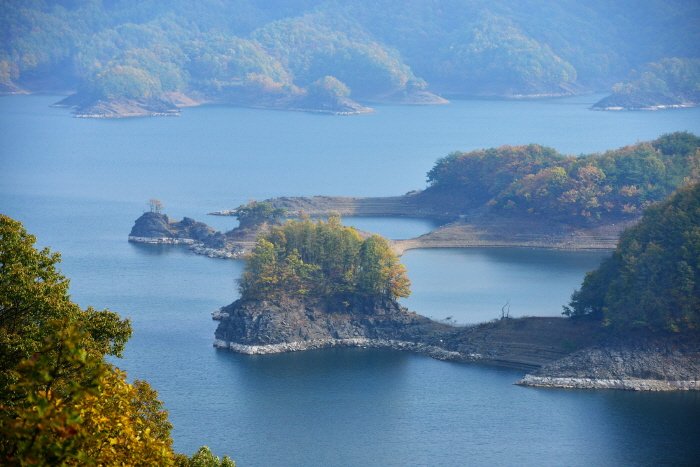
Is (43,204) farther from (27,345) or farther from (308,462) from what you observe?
(27,345)

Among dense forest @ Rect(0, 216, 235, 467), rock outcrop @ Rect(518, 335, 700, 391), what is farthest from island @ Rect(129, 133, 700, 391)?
dense forest @ Rect(0, 216, 235, 467)

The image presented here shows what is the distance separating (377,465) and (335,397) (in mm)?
8795

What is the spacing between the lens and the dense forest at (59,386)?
1758 cm

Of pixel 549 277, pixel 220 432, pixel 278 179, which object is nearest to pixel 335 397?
pixel 220 432

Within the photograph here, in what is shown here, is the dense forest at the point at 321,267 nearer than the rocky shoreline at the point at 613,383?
No

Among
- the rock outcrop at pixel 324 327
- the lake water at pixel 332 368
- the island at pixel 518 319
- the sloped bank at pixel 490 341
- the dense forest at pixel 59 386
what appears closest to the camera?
the dense forest at pixel 59 386

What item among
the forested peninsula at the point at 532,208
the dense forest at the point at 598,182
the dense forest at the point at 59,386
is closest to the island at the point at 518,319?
the forested peninsula at the point at 532,208

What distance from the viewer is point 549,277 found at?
83.2 metres

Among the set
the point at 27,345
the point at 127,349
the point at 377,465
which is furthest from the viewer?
the point at 127,349

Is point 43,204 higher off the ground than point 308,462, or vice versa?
point 43,204

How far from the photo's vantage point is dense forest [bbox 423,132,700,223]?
9919 centimetres

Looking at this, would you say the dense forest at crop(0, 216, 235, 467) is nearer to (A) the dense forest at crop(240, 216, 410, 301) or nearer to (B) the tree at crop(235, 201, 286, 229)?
(A) the dense forest at crop(240, 216, 410, 301)

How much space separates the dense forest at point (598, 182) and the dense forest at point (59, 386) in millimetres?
70996

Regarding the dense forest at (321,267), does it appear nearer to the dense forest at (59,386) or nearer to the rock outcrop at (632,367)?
the rock outcrop at (632,367)
